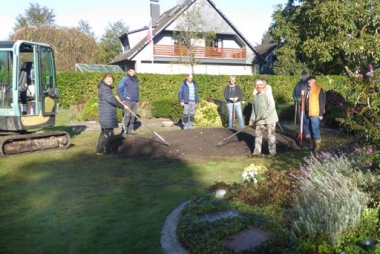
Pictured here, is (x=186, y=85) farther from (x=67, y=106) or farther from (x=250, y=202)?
(x=67, y=106)

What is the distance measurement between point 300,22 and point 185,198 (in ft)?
93.8

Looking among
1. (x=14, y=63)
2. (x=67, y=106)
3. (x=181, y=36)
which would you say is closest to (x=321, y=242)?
(x=14, y=63)

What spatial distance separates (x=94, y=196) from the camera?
7168mm

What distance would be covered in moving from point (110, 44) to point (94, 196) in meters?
58.7

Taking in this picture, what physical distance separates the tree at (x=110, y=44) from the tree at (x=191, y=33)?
15.5 metres

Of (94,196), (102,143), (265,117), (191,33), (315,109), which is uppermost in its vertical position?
(191,33)

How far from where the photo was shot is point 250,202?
18.9 feet

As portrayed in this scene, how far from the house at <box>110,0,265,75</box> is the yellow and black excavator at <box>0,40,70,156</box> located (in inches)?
985

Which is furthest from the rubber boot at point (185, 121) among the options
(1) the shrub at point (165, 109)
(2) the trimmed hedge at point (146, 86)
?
(2) the trimmed hedge at point (146, 86)

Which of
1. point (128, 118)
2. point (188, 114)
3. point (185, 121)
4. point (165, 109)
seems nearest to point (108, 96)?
point (128, 118)

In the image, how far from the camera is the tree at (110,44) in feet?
184

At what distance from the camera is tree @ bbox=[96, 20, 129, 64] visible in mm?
55956

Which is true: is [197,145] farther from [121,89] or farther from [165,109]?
[165,109]

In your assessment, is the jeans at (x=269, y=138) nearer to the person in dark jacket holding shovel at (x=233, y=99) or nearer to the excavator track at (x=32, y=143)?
the person in dark jacket holding shovel at (x=233, y=99)
